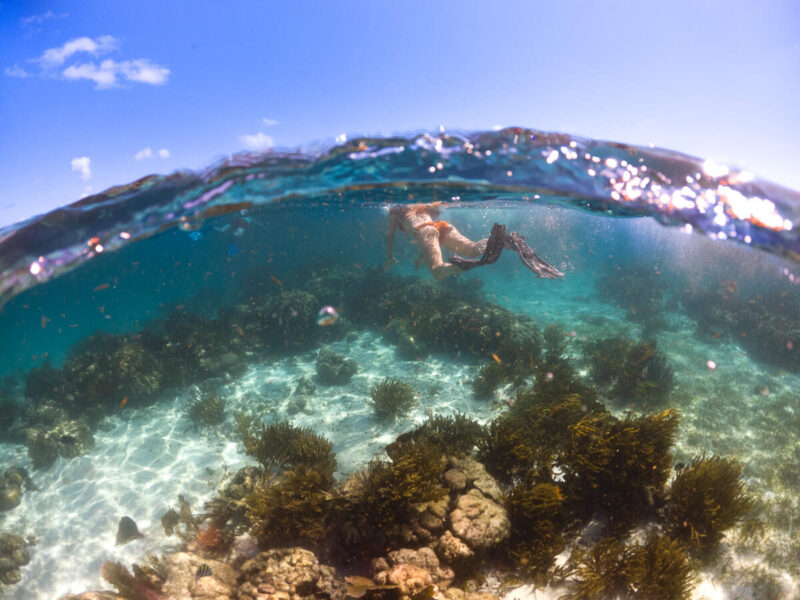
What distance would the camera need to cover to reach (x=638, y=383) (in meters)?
9.60

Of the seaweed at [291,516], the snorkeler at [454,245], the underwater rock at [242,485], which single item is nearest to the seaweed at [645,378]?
the snorkeler at [454,245]

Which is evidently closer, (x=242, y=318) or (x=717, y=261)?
(x=242, y=318)

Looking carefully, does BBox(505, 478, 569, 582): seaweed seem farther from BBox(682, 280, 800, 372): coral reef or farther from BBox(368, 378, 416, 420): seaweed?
BBox(682, 280, 800, 372): coral reef

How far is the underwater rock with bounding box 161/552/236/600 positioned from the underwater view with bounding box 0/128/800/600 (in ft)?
0.12

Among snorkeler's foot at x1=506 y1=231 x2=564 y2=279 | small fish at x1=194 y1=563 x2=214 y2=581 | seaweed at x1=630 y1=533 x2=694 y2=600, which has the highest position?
snorkeler's foot at x1=506 y1=231 x2=564 y2=279

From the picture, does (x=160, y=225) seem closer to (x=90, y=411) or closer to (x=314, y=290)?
(x=90, y=411)

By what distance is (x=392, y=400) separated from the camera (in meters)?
9.28

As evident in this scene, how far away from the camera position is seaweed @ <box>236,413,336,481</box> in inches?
260

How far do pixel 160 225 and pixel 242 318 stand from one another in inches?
215

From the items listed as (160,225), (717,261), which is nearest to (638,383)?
(160,225)

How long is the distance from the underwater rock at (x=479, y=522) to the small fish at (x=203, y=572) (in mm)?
3221

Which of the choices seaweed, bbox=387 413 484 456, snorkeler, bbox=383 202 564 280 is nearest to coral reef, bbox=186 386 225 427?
Answer: seaweed, bbox=387 413 484 456

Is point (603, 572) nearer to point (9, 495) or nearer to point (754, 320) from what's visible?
point (9, 495)

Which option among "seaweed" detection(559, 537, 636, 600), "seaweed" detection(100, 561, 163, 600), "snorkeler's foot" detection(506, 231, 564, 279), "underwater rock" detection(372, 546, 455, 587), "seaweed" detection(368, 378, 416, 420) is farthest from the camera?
"seaweed" detection(368, 378, 416, 420)
